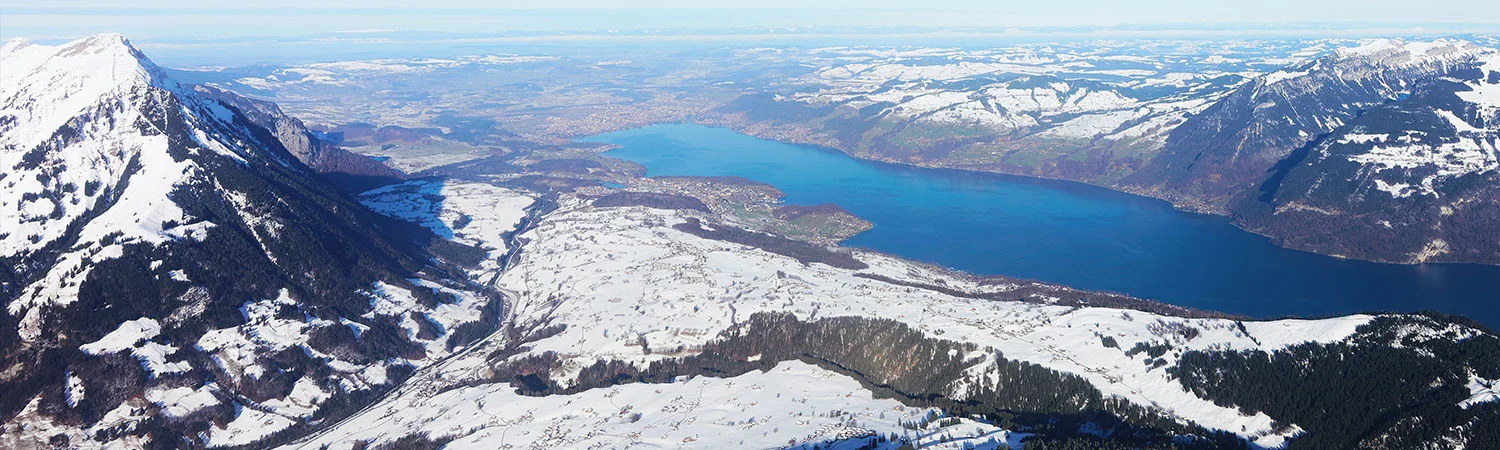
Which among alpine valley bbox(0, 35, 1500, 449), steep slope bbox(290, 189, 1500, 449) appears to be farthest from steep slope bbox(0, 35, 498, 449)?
steep slope bbox(290, 189, 1500, 449)

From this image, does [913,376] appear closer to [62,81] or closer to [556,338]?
[556,338]

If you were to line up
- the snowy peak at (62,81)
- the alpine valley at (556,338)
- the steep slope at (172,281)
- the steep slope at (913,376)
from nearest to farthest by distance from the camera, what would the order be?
1. the steep slope at (913,376)
2. the alpine valley at (556,338)
3. the steep slope at (172,281)
4. the snowy peak at (62,81)

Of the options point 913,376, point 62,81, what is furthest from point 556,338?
point 62,81

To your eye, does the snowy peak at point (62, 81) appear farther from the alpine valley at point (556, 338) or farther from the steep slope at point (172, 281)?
the alpine valley at point (556, 338)

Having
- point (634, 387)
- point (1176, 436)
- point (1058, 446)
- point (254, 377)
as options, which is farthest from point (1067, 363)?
point (254, 377)

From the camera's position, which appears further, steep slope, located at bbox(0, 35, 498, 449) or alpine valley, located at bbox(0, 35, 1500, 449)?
steep slope, located at bbox(0, 35, 498, 449)

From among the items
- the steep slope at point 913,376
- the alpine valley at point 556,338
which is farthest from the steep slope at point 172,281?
the steep slope at point 913,376

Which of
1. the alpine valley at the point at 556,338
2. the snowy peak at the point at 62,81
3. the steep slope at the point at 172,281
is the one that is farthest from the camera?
the snowy peak at the point at 62,81

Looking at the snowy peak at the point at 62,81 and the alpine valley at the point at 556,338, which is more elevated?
the snowy peak at the point at 62,81

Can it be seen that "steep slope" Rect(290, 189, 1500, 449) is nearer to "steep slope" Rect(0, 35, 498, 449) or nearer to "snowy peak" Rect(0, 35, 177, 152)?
"steep slope" Rect(0, 35, 498, 449)
